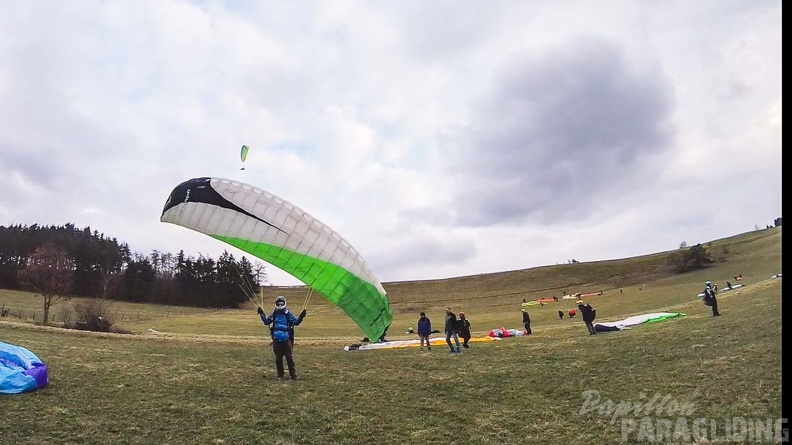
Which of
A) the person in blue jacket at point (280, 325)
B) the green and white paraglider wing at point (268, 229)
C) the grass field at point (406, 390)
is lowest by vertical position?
the grass field at point (406, 390)

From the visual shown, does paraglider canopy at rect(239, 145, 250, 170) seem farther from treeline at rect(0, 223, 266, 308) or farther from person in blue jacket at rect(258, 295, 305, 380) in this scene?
treeline at rect(0, 223, 266, 308)

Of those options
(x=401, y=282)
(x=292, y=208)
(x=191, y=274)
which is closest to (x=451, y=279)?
(x=401, y=282)

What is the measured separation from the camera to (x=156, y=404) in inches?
353

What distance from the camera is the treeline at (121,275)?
63.7 meters

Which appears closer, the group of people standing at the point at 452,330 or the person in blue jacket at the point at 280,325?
the person in blue jacket at the point at 280,325

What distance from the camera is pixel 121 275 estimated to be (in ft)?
215

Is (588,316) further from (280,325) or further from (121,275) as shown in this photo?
(121,275)

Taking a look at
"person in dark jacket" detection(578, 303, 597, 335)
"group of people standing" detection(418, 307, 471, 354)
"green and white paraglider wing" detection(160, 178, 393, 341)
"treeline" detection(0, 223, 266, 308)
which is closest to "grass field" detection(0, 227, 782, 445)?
"group of people standing" detection(418, 307, 471, 354)

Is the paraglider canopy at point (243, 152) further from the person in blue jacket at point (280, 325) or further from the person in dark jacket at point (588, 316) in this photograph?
the person in dark jacket at point (588, 316)

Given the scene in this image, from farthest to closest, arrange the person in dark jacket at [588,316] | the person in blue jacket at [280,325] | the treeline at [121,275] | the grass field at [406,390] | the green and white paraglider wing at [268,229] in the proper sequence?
1. the treeline at [121,275]
2. the person in dark jacket at [588,316]
3. the green and white paraglider wing at [268,229]
4. the person in blue jacket at [280,325]
5. the grass field at [406,390]

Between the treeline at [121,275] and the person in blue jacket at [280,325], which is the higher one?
the treeline at [121,275]

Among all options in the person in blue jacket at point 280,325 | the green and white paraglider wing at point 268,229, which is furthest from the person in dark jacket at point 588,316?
the person in blue jacket at point 280,325

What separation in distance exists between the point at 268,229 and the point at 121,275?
210 ft

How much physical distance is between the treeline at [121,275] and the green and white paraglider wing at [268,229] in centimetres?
4979
